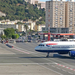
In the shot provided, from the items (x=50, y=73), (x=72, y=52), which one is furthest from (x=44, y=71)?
(x=72, y=52)

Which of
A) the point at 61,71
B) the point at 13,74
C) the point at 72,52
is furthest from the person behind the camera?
the point at 72,52

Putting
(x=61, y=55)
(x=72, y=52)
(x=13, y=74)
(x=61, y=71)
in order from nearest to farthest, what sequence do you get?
(x=13, y=74) < (x=61, y=71) < (x=72, y=52) < (x=61, y=55)

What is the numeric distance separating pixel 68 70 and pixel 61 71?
1909 millimetres

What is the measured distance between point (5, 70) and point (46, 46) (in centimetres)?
2045

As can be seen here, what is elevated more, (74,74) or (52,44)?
(52,44)

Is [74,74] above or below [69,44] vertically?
below

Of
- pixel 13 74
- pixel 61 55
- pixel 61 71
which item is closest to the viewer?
pixel 13 74

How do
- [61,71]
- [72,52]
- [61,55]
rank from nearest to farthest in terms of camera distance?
[61,71]
[72,52]
[61,55]

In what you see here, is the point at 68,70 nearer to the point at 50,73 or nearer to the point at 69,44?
the point at 50,73

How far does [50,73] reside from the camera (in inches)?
1670

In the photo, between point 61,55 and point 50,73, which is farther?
point 61,55

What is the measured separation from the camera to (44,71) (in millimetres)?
44375

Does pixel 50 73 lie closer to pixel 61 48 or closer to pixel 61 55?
pixel 61 48

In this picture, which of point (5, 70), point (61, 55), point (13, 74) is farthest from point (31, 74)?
point (61, 55)
